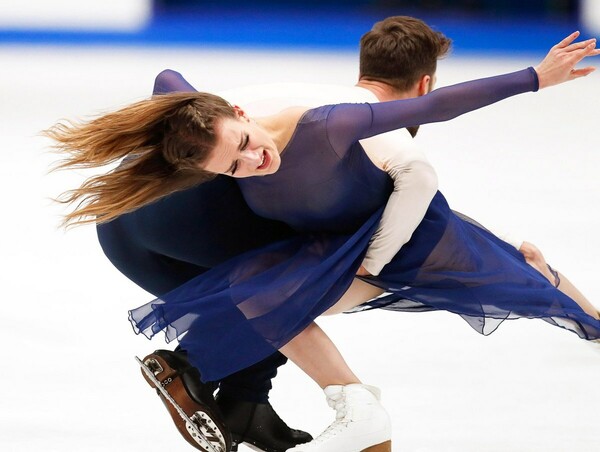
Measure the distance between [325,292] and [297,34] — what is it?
5.97 meters

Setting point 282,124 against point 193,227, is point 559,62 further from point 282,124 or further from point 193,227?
point 193,227

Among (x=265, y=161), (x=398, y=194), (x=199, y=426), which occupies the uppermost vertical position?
(x=265, y=161)

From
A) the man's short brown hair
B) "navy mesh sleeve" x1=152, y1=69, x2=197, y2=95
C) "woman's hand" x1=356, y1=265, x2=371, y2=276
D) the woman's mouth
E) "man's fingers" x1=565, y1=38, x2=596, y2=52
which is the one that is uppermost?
"navy mesh sleeve" x1=152, y1=69, x2=197, y2=95

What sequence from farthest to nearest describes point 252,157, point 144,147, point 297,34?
1. point 297,34
2. point 144,147
3. point 252,157

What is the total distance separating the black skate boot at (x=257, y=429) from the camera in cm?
228

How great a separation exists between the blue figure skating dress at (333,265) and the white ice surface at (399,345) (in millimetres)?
345

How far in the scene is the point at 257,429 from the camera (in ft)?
7.48

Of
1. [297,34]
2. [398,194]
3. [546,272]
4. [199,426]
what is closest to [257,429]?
[199,426]

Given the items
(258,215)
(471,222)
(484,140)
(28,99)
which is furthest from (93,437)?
(28,99)

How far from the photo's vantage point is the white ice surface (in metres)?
2.37

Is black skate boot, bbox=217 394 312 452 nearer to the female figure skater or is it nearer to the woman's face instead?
the female figure skater

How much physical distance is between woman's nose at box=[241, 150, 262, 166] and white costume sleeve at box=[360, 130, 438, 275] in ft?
0.88

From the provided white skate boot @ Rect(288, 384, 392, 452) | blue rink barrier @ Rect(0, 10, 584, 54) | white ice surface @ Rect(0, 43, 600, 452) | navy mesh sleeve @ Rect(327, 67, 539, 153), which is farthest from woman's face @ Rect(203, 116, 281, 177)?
blue rink barrier @ Rect(0, 10, 584, 54)

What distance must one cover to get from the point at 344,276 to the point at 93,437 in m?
0.68
